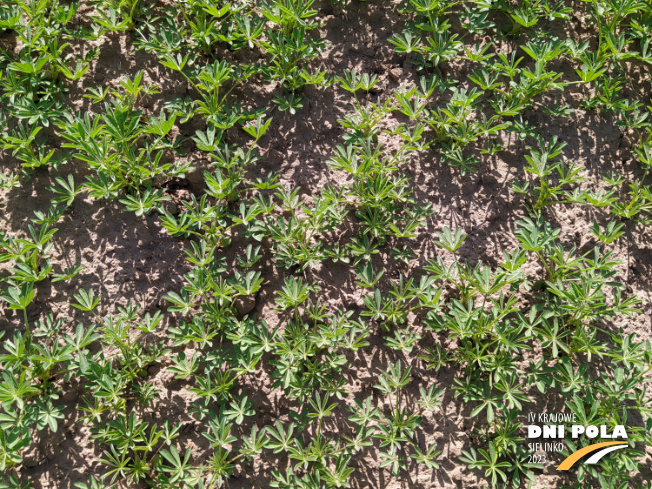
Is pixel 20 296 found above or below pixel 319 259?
below

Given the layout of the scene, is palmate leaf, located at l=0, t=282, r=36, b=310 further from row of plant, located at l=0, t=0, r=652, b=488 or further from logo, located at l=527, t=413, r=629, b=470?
logo, located at l=527, t=413, r=629, b=470

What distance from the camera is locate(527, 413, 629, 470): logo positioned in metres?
2.48

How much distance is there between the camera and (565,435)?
2.54 meters

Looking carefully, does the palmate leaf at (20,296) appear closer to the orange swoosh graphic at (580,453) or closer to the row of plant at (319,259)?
the row of plant at (319,259)

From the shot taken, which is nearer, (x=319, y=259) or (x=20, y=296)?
(x=20, y=296)

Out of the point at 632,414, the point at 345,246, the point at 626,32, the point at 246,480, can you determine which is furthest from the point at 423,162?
the point at 246,480

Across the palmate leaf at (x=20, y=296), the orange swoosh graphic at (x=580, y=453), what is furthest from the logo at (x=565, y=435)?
the palmate leaf at (x=20, y=296)

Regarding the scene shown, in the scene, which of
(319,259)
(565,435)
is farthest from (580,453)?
(319,259)

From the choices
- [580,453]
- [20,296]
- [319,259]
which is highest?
[319,259]

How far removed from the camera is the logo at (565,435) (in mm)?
2484

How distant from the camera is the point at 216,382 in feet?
8.23

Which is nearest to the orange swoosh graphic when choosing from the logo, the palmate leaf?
the logo

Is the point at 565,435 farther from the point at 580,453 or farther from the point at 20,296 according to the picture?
the point at 20,296

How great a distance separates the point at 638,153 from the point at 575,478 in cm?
186
